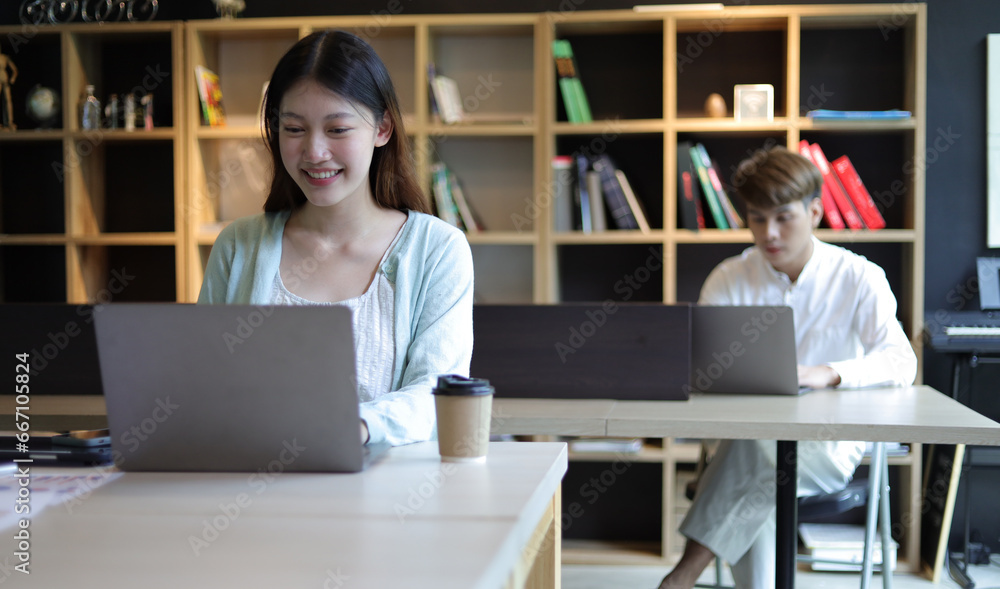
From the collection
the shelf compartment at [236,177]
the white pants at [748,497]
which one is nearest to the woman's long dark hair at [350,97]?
the white pants at [748,497]

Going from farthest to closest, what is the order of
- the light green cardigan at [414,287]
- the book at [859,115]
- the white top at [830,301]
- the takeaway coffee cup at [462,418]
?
the book at [859,115]
the white top at [830,301]
the light green cardigan at [414,287]
the takeaway coffee cup at [462,418]

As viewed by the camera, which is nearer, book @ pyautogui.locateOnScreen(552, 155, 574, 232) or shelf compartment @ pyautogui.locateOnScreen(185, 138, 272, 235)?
book @ pyautogui.locateOnScreen(552, 155, 574, 232)

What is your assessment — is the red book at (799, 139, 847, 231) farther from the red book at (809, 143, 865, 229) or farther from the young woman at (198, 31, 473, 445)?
the young woman at (198, 31, 473, 445)

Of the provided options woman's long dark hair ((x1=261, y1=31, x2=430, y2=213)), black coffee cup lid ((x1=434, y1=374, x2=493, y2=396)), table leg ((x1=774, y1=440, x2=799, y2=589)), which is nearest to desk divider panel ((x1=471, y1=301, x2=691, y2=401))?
table leg ((x1=774, y1=440, x2=799, y2=589))

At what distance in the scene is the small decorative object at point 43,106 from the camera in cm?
363

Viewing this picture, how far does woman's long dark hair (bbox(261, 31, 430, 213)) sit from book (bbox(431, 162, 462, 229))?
5.87 ft

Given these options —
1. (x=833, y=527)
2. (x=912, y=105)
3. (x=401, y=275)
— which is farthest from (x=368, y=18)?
(x=833, y=527)

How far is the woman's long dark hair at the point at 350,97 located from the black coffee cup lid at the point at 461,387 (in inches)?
22.1

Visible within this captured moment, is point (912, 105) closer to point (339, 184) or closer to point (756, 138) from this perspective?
point (756, 138)

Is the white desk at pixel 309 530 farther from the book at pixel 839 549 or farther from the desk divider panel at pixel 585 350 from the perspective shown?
the book at pixel 839 549

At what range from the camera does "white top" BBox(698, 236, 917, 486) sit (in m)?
2.36

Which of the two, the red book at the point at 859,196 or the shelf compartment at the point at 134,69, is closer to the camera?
the red book at the point at 859,196

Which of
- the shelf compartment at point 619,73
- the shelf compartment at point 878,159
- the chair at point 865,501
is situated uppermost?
the shelf compartment at point 619,73

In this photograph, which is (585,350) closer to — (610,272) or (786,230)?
(786,230)
